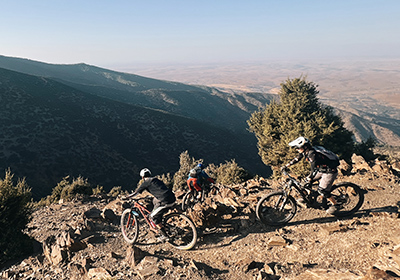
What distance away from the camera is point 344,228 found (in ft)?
22.7

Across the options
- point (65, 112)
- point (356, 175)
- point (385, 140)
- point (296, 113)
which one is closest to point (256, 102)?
point (385, 140)

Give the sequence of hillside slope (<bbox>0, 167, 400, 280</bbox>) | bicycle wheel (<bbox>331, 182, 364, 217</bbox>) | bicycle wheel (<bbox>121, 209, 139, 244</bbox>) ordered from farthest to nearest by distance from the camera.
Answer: bicycle wheel (<bbox>121, 209, 139, 244</bbox>), bicycle wheel (<bbox>331, 182, 364, 217</bbox>), hillside slope (<bbox>0, 167, 400, 280</bbox>)

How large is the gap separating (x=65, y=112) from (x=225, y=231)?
5871 cm

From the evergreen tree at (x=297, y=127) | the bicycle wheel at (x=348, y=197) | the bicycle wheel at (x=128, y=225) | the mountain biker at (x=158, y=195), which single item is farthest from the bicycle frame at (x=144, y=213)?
the evergreen tree at (x=297, y=127)

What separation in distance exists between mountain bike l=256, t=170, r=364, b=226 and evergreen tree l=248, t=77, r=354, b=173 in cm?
1217

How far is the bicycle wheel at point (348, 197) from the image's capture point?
25.1 feet

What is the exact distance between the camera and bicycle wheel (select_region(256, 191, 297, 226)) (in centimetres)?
748

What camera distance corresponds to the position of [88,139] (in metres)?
47.7

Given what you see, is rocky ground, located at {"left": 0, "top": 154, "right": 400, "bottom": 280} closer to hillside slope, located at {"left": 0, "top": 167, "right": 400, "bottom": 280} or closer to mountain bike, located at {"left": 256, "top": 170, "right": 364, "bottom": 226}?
hillside slope, located at {"left": 0, "top": 167, "right": 400, "bottom": 280}

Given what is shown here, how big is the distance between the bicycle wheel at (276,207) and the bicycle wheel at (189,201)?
3.26m

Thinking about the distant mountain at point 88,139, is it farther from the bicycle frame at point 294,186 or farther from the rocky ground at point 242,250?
the bicycle frame at point 294,186

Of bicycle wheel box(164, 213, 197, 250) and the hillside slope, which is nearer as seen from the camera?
the hillside slope

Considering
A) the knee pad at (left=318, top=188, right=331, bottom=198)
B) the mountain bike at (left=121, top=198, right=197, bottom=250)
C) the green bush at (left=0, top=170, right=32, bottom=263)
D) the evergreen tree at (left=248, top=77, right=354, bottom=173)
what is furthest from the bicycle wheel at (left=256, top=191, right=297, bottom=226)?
the evergreen tree at (left=248, top=77, right=354, bottom=173)

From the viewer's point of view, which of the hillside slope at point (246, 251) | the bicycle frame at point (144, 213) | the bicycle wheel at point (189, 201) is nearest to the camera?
the hillside slope at point (246, 251)
